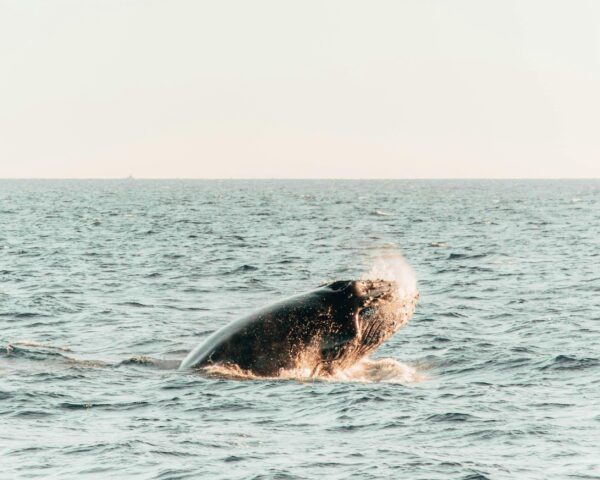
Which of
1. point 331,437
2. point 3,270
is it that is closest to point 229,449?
point 331,437

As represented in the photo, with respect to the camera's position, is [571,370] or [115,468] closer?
[115,468]

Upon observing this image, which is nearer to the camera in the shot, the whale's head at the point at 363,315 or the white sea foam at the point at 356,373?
the whale's head at the point at 363,315

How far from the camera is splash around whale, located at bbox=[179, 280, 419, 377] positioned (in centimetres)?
1808

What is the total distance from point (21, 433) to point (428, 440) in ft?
18.8

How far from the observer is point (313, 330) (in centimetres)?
1802

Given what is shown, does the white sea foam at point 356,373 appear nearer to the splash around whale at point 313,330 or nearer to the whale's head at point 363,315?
the splash around whale at point 313,330

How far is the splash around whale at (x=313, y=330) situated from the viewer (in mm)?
18078

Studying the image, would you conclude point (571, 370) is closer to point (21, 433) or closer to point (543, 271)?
point (21, 433)

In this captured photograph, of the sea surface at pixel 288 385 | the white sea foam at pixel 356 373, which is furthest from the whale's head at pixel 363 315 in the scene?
the sea surface at pixel 288 385

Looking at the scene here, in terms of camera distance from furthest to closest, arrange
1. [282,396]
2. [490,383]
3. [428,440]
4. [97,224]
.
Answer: [97,224]
[490,383]
[282,396]
[428,440]

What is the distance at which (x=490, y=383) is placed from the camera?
20.0 m

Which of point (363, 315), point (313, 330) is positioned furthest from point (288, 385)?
point (363, 315)

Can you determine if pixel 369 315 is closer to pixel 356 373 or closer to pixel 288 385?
pixel 288 385

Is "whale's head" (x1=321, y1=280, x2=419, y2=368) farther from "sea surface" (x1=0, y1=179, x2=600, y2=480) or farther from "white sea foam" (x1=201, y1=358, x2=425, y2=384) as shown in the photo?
"sea surface" (x1=0, y1=179, x2=600, y2=480)
